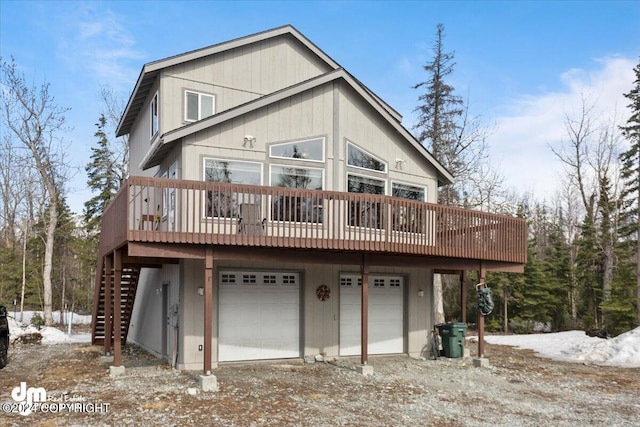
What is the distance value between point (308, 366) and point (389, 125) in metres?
7.01

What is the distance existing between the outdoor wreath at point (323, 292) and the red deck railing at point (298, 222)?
204 cm

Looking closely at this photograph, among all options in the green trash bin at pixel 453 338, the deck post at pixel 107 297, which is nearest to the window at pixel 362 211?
the green trash bin at pixel 453 338

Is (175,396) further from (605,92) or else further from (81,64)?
(605,92)

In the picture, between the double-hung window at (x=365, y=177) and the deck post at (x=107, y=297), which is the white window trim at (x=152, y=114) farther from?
the double-hung window at (x=365, y=177)

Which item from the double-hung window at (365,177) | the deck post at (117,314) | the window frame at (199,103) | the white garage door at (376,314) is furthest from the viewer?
the window frame at (199,103)

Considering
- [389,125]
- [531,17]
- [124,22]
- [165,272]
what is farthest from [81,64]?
[531,17]

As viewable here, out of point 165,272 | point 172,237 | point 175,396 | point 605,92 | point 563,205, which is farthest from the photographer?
point 563,205

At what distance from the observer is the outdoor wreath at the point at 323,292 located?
548 inches

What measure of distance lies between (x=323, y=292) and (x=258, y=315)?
184 centimetres

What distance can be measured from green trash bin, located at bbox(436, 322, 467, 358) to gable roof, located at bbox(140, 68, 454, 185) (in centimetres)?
479

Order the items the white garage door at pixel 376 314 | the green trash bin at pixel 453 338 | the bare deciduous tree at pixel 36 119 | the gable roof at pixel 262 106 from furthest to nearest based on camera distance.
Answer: the bare deciduous tree at pixel 36 119, the green trash bin at pixel 453 338, the white garage door at pixel 376 314, the gable roof at pixel 262 106

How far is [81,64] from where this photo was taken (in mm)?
21078

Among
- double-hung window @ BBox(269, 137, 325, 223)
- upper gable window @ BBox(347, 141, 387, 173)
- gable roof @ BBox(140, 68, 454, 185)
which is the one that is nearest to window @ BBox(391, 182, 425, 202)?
upper gable window @ BBox(347, 141, 387, 173)

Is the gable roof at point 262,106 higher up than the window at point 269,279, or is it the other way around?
the gable roof at point 262,106
